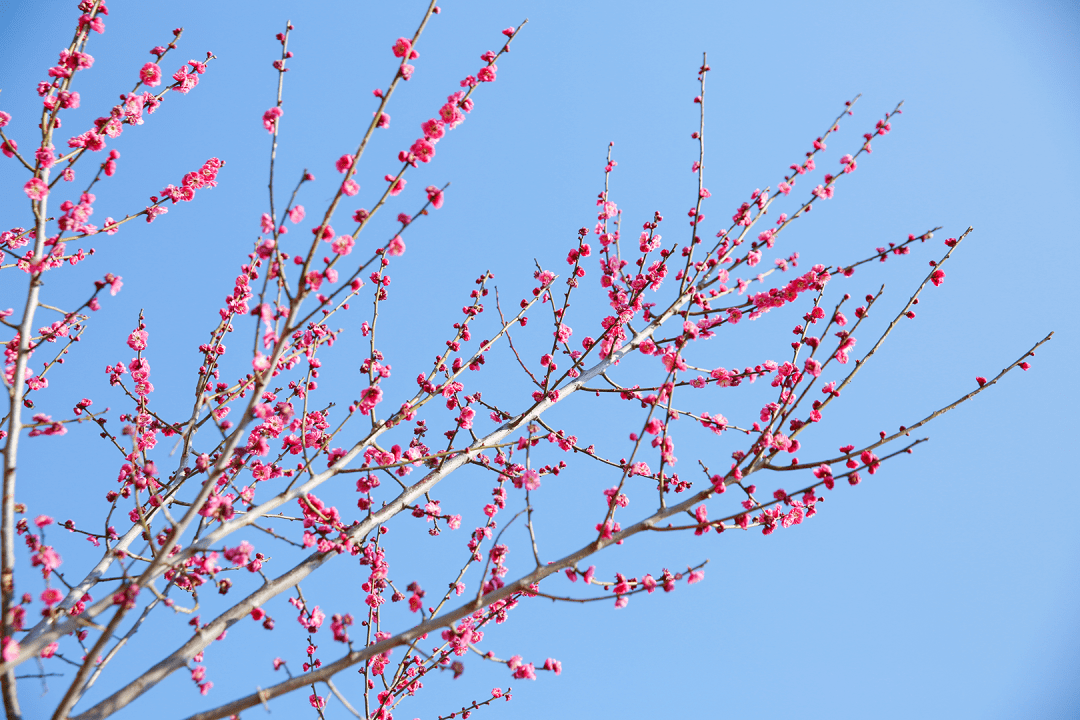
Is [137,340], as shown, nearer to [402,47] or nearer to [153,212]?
[153,212]

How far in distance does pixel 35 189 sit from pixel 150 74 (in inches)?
47.3

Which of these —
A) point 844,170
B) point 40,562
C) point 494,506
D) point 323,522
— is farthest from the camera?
point 844,170

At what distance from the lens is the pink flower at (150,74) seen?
3.76 metres

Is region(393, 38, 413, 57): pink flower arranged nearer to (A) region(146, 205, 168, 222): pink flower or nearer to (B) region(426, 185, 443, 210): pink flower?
(B) region(426, 185, 443, 210): pink flower

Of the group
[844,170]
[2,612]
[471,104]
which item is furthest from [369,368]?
[844,170]

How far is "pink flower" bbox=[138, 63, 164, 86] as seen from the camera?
376 cm

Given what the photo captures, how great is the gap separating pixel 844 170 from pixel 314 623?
5.88 m

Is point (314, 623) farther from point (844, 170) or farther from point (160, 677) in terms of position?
point (844, 170)

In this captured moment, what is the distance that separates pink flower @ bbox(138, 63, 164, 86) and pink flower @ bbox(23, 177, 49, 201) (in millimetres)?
1089

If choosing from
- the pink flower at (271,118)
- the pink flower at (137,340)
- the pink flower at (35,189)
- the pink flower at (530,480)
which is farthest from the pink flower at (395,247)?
the pink flower at (137,340)

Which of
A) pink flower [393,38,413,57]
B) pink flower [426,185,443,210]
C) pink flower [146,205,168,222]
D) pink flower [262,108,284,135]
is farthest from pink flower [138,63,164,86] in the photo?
pink flower [426,185,443,210]

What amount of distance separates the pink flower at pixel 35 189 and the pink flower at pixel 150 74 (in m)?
1.09

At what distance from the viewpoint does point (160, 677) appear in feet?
8.59

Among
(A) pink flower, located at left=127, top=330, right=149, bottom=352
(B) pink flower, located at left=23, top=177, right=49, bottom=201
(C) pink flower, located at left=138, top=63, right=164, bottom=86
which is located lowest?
(B) pink flower, located at left=23, top=177, right=49, bottom=201
